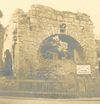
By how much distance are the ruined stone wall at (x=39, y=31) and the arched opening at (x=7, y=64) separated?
0.24ft

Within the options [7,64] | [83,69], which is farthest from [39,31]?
[83,69]

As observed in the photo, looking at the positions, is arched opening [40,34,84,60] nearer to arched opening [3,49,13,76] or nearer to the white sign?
the white sign

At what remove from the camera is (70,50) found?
452cm

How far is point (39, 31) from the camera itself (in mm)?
4449

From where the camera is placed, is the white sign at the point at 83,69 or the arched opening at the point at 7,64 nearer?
the arched opening at the point at 7,64

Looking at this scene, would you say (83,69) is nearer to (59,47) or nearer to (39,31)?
(59,47)

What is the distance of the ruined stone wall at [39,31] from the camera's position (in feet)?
14.4

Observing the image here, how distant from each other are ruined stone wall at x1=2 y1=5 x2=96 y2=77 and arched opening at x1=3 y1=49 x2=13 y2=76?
0.07 metres

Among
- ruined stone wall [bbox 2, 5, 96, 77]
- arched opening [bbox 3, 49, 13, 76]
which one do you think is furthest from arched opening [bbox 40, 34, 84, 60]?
arched opening [bbox 3, 49, 13, 76]

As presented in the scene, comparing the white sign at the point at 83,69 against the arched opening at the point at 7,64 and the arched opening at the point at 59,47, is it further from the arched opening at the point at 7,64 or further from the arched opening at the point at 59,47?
the arched opening at the point at 7,64

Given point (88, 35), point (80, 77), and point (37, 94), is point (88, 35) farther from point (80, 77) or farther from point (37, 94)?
point (37, 94)

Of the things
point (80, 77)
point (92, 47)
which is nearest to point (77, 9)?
point (92, 47)

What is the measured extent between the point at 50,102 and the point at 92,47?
97 centimetres

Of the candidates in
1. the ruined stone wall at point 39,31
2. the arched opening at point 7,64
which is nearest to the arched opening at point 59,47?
the ruined stone wall at point 39,31
